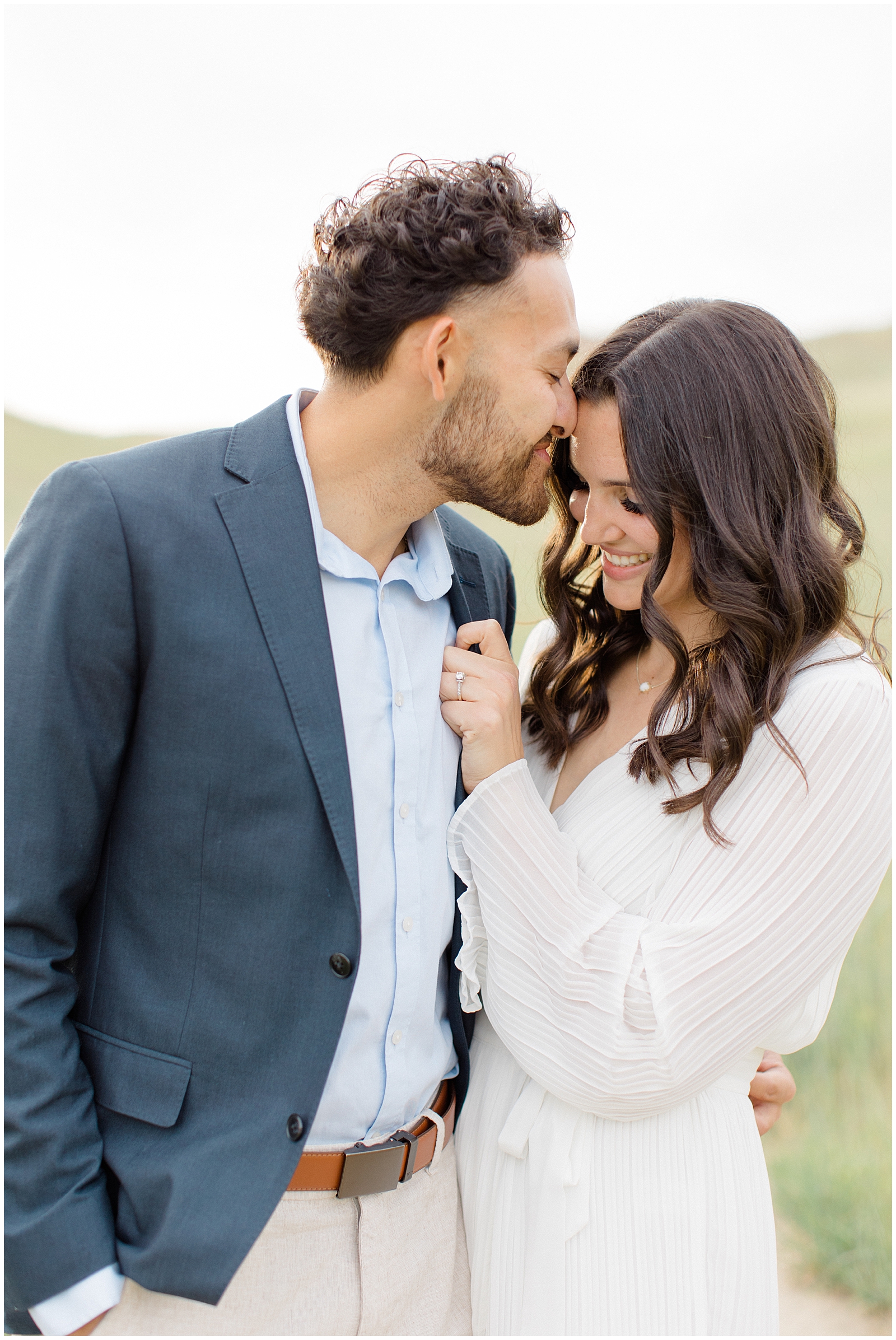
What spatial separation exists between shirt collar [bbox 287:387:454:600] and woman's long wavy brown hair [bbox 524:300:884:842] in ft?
1.33

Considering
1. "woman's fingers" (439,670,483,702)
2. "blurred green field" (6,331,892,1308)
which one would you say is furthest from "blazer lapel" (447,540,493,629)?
"blurred green field" (6,331,892,1308)

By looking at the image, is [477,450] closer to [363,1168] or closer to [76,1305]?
[363,1168]

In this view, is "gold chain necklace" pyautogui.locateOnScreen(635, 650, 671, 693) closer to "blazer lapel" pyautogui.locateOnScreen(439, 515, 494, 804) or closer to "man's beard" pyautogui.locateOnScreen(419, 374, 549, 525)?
"blazer lapel" pyautogui.locateOnScreen(439, 515, 494, 804)

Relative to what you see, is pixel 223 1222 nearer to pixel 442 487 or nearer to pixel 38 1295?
pixel 38 1295

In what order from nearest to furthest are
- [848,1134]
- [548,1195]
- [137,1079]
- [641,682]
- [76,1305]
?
1. [76,1305]
2. [137,1079]
3. [548,1195]
4. [641,682]
5. [848,1134]

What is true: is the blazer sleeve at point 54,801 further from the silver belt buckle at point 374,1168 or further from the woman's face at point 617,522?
the woman's face at point 617,522

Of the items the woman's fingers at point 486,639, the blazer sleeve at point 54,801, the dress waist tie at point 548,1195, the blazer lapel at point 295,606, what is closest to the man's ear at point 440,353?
the blazer lapel at point 295,606

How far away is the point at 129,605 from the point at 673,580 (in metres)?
1.08

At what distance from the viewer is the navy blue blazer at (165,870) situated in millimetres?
1352

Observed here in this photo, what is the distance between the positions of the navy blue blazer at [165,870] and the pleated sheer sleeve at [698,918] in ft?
1.17

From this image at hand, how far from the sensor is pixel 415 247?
5.53 feet

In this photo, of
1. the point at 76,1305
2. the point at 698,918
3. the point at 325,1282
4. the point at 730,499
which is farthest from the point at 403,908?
the point at 730,499

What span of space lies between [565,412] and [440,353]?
29 centimetres

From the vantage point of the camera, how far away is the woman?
1582 mm
